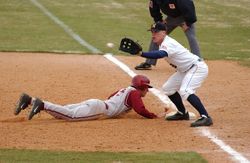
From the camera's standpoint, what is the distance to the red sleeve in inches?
357

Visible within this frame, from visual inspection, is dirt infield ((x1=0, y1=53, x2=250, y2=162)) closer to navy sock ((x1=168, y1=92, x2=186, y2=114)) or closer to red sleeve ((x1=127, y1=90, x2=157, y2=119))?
red sleeve ((x1=127, y1=90, x2=157, y2=119))

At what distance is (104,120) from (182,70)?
122 cm

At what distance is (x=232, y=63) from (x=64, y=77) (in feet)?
12.8

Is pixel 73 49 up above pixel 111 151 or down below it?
below

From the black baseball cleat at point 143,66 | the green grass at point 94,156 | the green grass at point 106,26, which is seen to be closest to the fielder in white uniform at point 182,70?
the green grass at point 94,156

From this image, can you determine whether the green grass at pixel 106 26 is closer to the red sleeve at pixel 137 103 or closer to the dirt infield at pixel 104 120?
the dirt infield at pixel 104 120

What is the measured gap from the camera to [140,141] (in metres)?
7.93

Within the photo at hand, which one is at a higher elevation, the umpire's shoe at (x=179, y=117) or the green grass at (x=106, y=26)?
the umpire's shoe at (x=179, y=117)

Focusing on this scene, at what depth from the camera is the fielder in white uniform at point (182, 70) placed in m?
8.71

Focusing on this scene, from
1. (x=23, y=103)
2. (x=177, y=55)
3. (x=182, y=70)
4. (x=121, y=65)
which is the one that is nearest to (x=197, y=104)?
(x=182, y=70)

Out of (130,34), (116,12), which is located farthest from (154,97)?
(116,12)

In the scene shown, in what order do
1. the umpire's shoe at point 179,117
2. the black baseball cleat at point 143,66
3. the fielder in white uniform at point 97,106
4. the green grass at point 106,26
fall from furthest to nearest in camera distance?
the green grass at point 106,26, the black baseball cleat at point 143,66, the umpire's shoe at point 179,117, the fielder in white uniform at point 97,106

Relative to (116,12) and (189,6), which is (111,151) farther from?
(116,12)

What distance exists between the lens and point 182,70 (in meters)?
9.05
